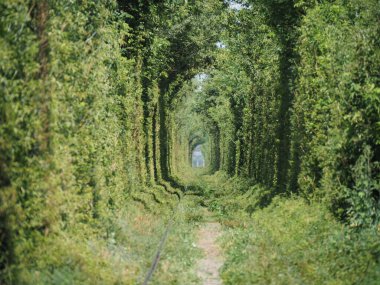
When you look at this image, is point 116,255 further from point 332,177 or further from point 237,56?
point 237,56

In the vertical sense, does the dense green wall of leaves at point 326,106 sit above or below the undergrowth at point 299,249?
above

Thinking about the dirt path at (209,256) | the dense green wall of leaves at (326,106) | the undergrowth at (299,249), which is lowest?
the dirt path at (209,256)

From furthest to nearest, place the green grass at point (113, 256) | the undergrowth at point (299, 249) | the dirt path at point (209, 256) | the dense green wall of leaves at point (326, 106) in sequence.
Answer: the dense green wall of leaves at point (326, 106) → the dirt path at point (209, 256) → the undergrowth at point (299, 249) → the green grass at point (113, 256)

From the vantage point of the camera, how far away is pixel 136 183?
25.4 metres

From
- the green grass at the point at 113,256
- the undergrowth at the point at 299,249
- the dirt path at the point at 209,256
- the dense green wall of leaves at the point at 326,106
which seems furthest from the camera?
the dense green wall of leaves at the point at 326,106

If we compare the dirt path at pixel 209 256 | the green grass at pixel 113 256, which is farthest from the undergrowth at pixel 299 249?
the green grass at pixel 113 256

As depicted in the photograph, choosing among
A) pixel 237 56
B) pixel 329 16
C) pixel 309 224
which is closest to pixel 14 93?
pixel 309 224

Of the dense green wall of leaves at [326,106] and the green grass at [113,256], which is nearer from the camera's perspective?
the green grass at [113,256]

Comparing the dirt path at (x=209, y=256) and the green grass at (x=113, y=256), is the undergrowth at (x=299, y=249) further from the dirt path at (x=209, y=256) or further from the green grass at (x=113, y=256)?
the green grass at (x=113, y=256)

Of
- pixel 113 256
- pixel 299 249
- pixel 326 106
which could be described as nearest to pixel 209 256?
pixel 299 249

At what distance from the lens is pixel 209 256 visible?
46.5 feet

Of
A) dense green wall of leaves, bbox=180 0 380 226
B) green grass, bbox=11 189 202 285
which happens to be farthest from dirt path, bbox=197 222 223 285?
dense green wall of leaves, bbox=180 0 380 226

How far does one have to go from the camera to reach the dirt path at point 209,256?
11.7 meters

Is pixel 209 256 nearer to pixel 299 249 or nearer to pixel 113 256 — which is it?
pixel 299 249
